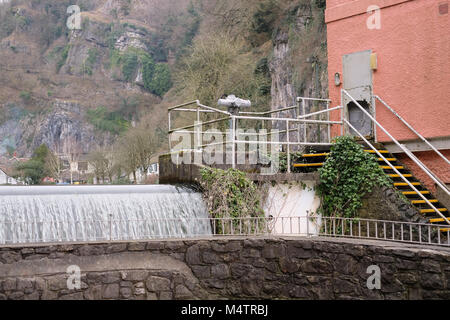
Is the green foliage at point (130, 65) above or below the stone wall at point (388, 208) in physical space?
above

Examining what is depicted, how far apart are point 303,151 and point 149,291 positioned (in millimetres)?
6383

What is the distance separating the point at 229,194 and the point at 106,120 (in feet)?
296

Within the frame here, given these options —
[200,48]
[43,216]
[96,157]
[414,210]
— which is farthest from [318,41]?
[96,157]

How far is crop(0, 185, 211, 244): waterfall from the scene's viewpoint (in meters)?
8.97

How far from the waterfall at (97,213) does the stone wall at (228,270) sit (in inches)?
41.4

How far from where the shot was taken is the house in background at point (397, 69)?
12195mm

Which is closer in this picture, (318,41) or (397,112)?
(397,112)

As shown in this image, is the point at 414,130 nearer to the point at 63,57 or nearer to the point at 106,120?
the point at 106,120

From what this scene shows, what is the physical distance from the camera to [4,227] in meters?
8.70

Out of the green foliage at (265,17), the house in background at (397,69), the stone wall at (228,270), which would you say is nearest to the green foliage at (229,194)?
the stone wall at (228,270)

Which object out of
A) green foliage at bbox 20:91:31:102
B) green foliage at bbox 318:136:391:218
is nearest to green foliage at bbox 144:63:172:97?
green foliage at bbox 20:91:31:102

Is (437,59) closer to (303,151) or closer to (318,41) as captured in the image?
(303,151)

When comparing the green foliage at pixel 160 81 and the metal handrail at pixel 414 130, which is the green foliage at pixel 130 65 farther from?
the metal handrail at pixel 414 130

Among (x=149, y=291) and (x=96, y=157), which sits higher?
(x=96, y=157)
